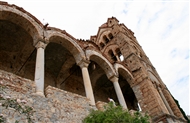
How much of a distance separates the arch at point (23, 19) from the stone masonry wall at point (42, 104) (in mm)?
3125

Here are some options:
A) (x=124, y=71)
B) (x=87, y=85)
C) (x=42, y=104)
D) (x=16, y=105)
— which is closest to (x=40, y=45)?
(x=87, y=85)

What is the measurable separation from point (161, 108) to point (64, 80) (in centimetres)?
753

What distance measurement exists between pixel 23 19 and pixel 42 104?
4870mm

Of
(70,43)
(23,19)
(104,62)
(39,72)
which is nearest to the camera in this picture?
(39,72)

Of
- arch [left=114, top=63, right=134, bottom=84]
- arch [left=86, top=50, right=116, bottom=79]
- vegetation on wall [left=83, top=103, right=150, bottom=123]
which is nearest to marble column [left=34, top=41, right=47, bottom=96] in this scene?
vegetation on wall [left=83, top=103, right=150, bottom=123]

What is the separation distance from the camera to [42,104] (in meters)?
6.42

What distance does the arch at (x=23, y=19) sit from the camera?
8.80 m

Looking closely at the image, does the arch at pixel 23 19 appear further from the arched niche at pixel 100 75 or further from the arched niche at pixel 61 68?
the arched niche at pixel 100 75

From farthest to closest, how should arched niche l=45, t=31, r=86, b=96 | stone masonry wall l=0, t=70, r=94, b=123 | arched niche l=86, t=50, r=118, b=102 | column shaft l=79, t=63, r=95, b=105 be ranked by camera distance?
arched niche l=45, t=31, r=86, b=96 → arched niche l=86, t=50, r=118, b=102 → column shaft l=79, t=63, r=95, b=105 → stone masonry wall l=0, t=70, r=94, b=123

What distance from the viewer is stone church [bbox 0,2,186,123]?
267 inches

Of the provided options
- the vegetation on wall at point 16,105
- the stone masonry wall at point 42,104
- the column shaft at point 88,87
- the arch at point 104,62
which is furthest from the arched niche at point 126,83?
the vegetation on wall at point 16,105

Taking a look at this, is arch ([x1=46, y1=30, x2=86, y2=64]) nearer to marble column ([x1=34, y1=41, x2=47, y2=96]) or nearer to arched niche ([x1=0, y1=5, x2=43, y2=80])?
arched niche ([x1=0, y1=5, x2=43, y2=80])

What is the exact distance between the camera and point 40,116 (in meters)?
5.98

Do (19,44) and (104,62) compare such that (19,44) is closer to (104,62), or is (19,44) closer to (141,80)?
(104,62)
